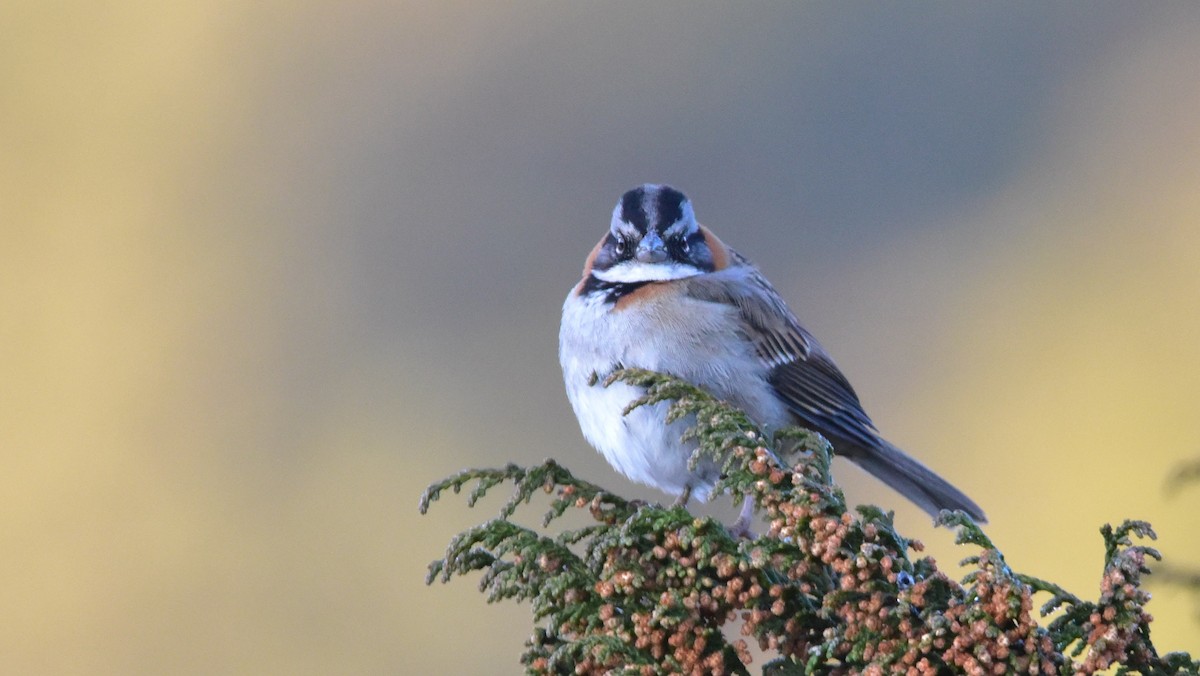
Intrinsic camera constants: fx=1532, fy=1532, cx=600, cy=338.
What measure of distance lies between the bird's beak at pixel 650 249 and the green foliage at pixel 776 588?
140 cm

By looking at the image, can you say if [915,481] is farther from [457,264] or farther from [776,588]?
[457,264]

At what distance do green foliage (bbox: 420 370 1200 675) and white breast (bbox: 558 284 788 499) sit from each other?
3.61 feet

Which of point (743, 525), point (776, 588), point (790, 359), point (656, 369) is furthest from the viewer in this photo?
point (790, 359)

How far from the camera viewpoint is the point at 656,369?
12.6 ft

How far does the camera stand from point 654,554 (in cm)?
246

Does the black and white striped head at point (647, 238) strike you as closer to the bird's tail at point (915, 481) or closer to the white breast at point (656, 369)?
the white breast at point (656, 369)

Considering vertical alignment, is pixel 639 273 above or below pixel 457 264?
below

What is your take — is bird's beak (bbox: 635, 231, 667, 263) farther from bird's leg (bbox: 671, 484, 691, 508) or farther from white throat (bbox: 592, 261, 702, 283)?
bird's leg (bbox: 671, 484, 691, 508)

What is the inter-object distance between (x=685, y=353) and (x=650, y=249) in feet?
1.09

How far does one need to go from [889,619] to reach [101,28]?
12.0 metres

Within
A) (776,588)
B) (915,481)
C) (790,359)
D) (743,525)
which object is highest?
(790,359)

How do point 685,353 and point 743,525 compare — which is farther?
point 685,353

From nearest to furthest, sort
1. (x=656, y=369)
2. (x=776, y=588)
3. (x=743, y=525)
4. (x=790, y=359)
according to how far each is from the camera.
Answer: (x=776, y=588)
(x=743, y=525)
(x=656, y=369)
(x=790, y=359)

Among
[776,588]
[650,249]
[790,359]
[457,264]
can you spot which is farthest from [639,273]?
[457,264]
